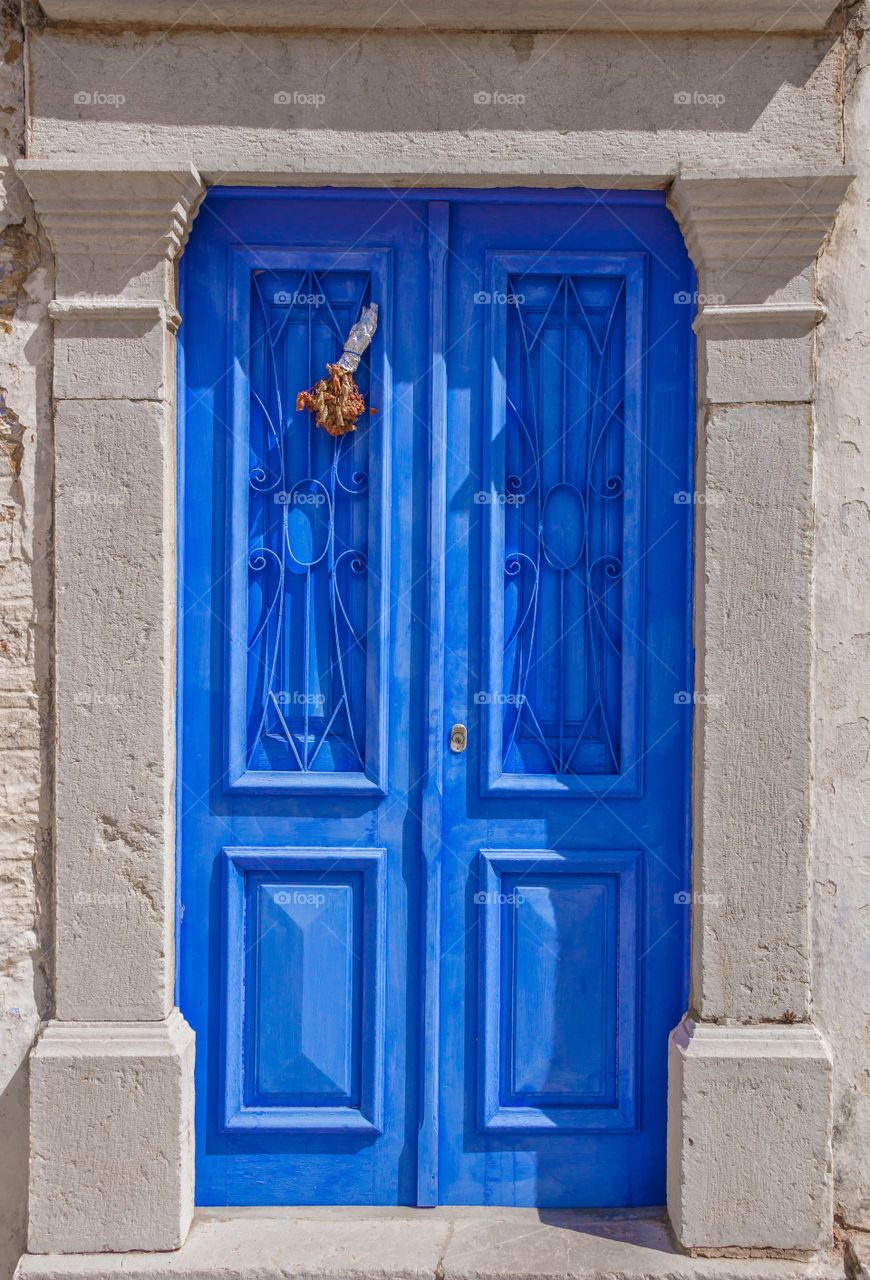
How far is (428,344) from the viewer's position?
3014mm

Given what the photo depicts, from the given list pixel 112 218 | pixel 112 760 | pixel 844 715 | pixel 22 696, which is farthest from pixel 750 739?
pixel 112 218

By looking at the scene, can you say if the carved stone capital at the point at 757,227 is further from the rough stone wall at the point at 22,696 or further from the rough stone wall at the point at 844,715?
the rough stone wall at the point at 22,696

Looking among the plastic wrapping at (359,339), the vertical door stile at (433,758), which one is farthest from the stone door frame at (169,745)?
the vertical door stile at (433,758)

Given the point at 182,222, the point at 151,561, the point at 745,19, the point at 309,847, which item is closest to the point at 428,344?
the point at 182,222

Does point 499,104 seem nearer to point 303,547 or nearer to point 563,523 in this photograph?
point 563,523

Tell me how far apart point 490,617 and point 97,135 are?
1.70 m

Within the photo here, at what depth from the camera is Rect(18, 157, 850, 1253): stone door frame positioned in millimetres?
2832

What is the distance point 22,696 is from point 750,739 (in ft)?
6.69

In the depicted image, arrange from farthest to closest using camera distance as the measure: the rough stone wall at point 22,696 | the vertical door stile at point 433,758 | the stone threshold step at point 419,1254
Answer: the vertical door stile at point 433,758
the rough stone wall at point 22,696
the stone threshold step at point 419,1254

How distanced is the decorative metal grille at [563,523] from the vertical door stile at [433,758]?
7.6 inches

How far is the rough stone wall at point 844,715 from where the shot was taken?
291 centimetres

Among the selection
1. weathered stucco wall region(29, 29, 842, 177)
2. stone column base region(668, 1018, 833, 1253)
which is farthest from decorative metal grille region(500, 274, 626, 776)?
stone column base region(668, 1018, 833, 1253)

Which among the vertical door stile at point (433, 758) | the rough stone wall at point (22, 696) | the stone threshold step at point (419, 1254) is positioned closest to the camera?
the stone threshold step at point (419, 1254)

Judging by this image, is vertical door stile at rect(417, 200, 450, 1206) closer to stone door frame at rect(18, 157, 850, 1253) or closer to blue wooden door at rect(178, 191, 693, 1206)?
blue wooden door at rect(178, 191, 693, 1206)
